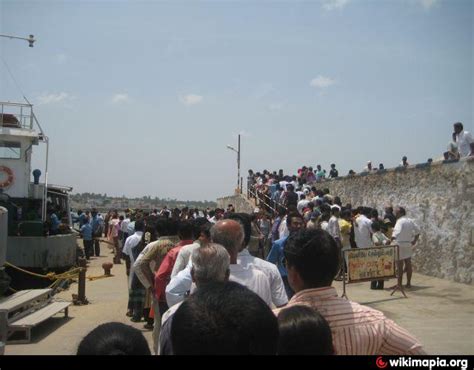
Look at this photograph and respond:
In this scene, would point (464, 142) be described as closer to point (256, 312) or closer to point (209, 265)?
point (209, 265)

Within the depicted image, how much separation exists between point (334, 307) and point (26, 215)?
13.3 metres

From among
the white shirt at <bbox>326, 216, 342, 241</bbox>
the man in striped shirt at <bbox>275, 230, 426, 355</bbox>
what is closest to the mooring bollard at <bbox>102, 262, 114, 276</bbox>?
the white shirt at <bbox>326, 216, 342, 241</bbox>

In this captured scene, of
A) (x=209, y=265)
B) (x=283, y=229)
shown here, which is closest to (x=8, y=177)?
(x=283, y=229)

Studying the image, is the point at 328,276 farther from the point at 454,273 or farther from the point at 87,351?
the point at 454,273

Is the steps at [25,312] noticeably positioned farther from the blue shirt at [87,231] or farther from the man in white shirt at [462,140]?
the blue shirt at [87,231]

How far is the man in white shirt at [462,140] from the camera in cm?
1105

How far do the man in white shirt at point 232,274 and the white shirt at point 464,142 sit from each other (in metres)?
8.99

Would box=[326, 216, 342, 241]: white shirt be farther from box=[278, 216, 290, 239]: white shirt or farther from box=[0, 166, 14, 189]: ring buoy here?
box=[0, 166, 14, 189]: ring buoy

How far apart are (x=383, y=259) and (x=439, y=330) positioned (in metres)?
2.46

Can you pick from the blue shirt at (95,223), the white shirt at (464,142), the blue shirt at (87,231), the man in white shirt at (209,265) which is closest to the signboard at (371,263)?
the white shirt at (464,142)

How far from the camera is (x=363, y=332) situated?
2236mm

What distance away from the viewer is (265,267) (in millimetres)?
4000

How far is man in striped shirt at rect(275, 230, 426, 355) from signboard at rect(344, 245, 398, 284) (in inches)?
261

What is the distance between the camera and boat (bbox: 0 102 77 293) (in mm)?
12055
